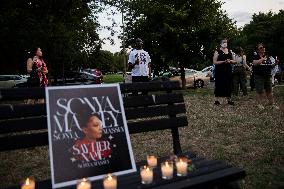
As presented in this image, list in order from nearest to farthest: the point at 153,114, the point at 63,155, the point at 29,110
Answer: the point at 63,155 → the point at 29,110 → the point at 153,114

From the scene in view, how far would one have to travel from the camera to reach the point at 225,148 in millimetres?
6664

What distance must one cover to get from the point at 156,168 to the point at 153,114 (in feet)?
2.56

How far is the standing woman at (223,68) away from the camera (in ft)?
39.1

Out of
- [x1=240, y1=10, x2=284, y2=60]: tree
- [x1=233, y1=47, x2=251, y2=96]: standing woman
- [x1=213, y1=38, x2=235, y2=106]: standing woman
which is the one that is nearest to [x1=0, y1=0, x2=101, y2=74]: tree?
[x1=233, y1=47, x2=251, y2=96]: standing woman

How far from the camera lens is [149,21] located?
87.0 ft

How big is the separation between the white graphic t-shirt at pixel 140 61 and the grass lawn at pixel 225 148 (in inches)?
88.9

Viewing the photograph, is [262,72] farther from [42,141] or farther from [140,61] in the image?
[42,141]

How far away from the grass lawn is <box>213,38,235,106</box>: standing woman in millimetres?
2126

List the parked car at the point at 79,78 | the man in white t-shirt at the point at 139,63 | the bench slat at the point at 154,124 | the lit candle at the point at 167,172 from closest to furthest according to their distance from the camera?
the lit candle at the point at 167,172 → the bench slat at the point at 154,124 → the man in white t-shirt at the point at 139,63 → the parked car at the point at 79,78

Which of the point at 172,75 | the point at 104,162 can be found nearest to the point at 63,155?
the point at 104,162

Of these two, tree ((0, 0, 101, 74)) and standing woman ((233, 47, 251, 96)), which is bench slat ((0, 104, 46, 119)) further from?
tree ((0, 0, 101, 74))

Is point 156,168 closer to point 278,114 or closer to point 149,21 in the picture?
point 278,114

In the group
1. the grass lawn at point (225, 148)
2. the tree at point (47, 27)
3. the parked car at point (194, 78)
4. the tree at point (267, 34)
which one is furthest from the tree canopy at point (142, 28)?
the tree at point (267, 34)

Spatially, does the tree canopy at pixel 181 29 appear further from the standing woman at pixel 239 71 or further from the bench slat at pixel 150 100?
the bench slat at pixel 150 100
